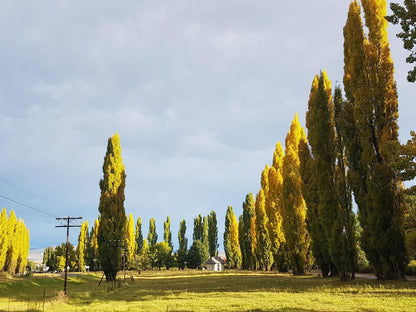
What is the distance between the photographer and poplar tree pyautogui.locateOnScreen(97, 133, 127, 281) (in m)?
35.9

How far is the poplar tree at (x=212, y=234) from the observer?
10006 centimetres

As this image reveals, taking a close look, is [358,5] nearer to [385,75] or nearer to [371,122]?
[385,75]

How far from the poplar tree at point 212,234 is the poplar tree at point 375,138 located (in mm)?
82125

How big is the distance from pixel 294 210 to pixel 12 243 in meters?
46.3

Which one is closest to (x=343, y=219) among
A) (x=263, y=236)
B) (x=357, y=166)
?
(x=357, y=166)

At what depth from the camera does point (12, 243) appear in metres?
54.4

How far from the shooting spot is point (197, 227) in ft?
339

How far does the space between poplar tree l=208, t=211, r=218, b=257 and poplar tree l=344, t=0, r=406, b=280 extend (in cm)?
8213

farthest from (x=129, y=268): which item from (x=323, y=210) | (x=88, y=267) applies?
(x=323, y=210)

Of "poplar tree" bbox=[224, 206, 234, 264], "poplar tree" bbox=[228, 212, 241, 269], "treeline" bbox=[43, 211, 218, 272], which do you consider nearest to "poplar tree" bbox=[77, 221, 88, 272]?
"treeline" bbox=[43, 211, 218, 272]

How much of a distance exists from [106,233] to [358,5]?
3119 centimetres

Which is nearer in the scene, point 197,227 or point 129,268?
point 129,268

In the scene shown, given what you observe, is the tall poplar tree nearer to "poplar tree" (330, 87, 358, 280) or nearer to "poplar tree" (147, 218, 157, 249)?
"poplar tree" (330, 87, 358, 280)

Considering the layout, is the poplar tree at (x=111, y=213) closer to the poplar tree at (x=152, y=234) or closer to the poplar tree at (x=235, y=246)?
the poplar tree at (x=235, y=246)
